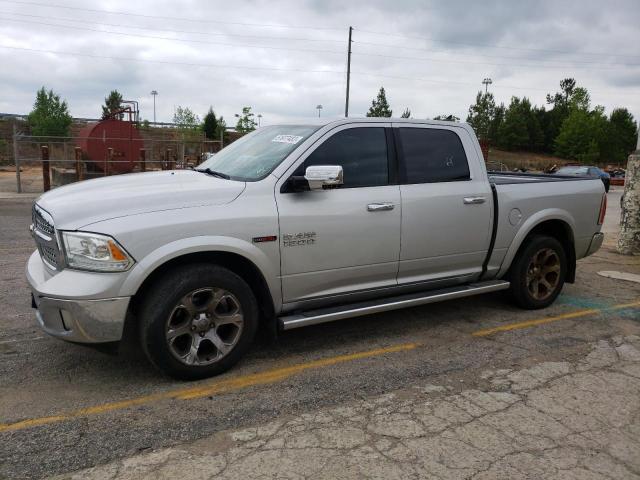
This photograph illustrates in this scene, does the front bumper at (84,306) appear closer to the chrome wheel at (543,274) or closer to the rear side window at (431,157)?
the rear side window at (431,157)

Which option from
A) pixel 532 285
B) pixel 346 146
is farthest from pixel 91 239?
pixel 532 285

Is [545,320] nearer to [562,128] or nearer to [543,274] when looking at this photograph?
[543,274]

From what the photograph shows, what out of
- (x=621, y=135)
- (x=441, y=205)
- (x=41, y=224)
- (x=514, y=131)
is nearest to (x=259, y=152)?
(x=441, y=205)

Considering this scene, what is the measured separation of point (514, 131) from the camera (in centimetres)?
8050

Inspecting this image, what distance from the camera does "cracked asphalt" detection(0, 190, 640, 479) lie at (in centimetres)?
285

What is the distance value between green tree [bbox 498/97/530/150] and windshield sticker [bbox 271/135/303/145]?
82144 millimetres

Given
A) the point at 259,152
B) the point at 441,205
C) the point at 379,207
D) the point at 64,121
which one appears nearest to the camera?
the point at 379,207

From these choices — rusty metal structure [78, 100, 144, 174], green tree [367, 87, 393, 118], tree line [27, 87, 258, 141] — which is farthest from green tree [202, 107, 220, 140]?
rusty metal structure [78, 100, 144, 174]

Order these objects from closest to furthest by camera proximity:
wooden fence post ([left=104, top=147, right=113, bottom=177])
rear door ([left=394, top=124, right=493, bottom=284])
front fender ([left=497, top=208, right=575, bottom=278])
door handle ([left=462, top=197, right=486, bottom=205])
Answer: rear door ([left=394, top=124, right=493, bottom=284])
door handle ([left=462, top=197, right=486, bottom=205])
front fender ([left=497, top=208, right=575, bottom=278])
wooden fence post ([left=104, top=147, right=113, bottom=177])

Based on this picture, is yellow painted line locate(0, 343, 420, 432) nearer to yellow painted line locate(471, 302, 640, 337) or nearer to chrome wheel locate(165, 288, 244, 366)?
chrome wheel locate(165, 288, 244, 366)

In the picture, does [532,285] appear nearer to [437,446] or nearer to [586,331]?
[586,331]

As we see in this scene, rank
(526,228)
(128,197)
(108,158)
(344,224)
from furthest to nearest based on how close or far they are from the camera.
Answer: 1. (108,158)
2. (526,228)
3. (344,224)
4. (128,197)

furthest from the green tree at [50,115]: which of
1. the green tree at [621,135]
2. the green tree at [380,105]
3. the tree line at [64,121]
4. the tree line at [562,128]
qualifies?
the green tree at [621,135]

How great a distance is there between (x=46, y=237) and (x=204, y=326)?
1215 millimetres
